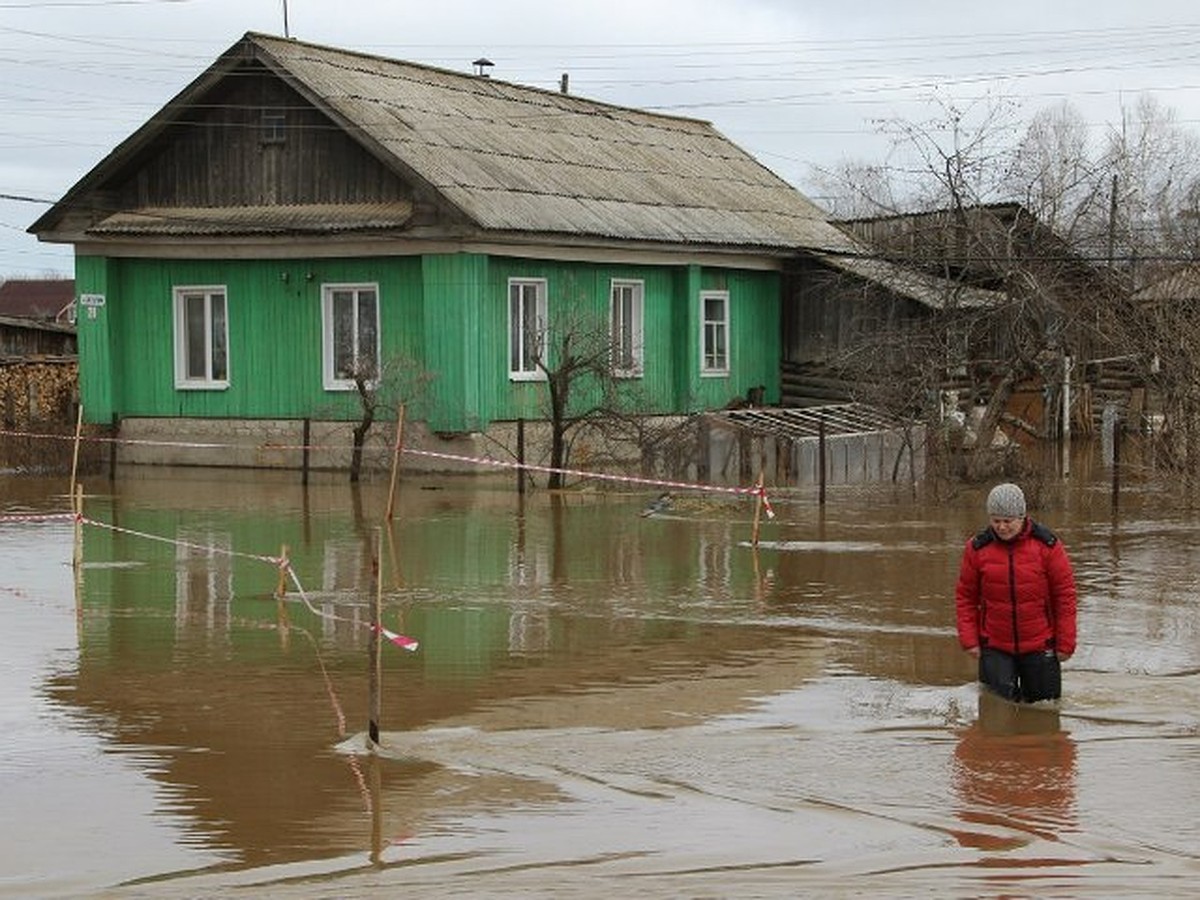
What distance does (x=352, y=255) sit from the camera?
2959 centimetres

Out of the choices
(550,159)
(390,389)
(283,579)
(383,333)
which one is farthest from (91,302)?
(283,579)

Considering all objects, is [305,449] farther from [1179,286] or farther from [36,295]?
[36,295]

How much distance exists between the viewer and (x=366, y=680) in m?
13.1

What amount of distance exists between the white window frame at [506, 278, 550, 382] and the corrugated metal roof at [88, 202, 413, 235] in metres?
2.25

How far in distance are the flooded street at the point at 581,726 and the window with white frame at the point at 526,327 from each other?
30.6 ft

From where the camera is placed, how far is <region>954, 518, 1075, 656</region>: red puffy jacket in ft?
38.6

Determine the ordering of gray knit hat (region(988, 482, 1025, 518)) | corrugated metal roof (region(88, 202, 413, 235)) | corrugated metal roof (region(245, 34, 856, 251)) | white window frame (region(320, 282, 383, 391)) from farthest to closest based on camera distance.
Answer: white window frame (region(320, 282, 383, 391))
corrugated metal roof (region(245, 34, 856, 251))
corrugated metal roof (region(88, 202, 413, 235))
gray knit hat (region(988, 482, 1025, 518))

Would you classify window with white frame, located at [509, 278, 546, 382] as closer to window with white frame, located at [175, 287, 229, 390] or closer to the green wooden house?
the green wooden house

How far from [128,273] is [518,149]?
635 centimetres

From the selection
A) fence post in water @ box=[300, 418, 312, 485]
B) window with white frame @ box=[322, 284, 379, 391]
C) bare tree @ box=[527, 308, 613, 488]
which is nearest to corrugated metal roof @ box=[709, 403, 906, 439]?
bare tree @ box=[527, 308, 613, 488]

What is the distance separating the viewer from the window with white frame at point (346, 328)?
30.1 meters

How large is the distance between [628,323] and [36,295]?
5980 centimetres

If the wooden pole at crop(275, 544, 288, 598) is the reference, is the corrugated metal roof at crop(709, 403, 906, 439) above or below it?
above

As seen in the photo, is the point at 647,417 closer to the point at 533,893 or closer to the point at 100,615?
the point at 100,615
